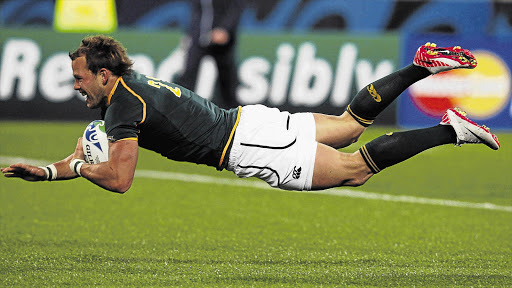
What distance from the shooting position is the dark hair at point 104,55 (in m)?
6.20

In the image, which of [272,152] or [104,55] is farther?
[272,152]

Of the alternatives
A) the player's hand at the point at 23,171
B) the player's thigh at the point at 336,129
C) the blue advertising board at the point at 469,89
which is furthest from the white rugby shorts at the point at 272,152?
the blue advertising board at the point at 469,89

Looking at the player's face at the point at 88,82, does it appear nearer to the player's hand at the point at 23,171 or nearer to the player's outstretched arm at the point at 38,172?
the player's outstretched arm at the point at 38,172

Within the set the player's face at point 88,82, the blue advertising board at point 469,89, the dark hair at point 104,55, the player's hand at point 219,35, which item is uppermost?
the dark hair at point 104,55

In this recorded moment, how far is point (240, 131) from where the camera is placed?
21.6 ft

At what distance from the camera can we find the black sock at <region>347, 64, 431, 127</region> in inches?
267

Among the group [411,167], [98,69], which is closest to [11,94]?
[411,167]

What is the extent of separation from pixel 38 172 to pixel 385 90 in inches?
98.4

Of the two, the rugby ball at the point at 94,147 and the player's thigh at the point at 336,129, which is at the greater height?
the player's thigh at the point at 336,129

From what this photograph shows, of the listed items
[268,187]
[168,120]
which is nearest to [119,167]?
[168,120]

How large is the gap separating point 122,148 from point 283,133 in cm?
124

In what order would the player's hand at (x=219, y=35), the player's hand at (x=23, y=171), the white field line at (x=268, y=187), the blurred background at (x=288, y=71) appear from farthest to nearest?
the blurred background at (x=288, y=71) < the player's hand at (x=219, y=35) < the white field line at (x=268, y=187) < the player's hand at (x=23, y=171)

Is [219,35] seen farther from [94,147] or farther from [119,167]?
[119,167]

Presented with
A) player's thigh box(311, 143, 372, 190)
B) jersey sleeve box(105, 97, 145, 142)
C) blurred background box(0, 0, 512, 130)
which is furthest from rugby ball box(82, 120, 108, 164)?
blurred background box(0, 0, 512, 130)
